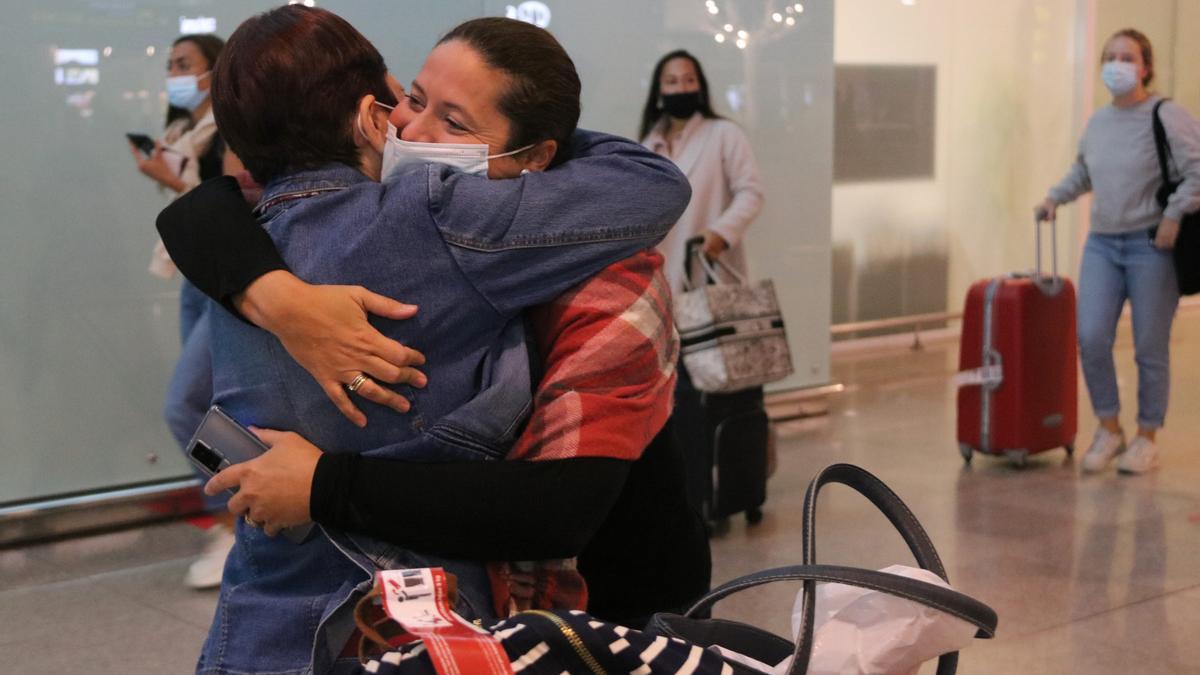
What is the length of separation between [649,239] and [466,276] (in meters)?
0.22

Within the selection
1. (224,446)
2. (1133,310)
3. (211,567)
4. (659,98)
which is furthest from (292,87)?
(1133,310)

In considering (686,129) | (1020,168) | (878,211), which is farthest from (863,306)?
(686,129)

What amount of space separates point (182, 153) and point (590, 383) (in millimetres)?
3874

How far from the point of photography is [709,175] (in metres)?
6.04

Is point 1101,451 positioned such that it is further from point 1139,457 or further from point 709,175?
point 709,175

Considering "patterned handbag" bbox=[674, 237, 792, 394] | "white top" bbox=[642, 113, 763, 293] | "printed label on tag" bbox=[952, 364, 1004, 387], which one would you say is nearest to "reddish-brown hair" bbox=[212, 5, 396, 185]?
"patterned handbag" bbox=[674, 237, 792, 394]

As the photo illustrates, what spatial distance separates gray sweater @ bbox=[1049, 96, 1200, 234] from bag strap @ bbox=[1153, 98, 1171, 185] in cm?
2

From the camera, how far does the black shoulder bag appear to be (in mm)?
5633

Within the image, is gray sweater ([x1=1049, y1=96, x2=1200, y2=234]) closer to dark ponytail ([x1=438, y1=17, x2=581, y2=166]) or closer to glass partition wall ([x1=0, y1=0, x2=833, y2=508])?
glass partition wall ([x1=0, y1=0, x2=833, y2=508])

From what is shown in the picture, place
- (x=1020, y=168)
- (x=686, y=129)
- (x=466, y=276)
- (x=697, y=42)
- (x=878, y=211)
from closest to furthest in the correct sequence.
Result: (x=466, y=276), (x=686, y=129), (x=697, y=42), (x=878, y=211), (x=1020, y=168)

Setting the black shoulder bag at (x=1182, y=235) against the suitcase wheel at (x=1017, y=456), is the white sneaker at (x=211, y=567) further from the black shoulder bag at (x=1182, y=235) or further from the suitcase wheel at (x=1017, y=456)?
the black shoulder bag at (x=1182, y=235)

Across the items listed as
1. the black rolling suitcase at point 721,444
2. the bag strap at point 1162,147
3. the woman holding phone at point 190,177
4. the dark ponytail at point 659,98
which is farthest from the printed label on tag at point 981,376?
the woman holding phone at point 190,177

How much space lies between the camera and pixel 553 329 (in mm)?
1429

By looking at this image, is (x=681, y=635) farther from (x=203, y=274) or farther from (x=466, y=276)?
(x=203, y=274)
